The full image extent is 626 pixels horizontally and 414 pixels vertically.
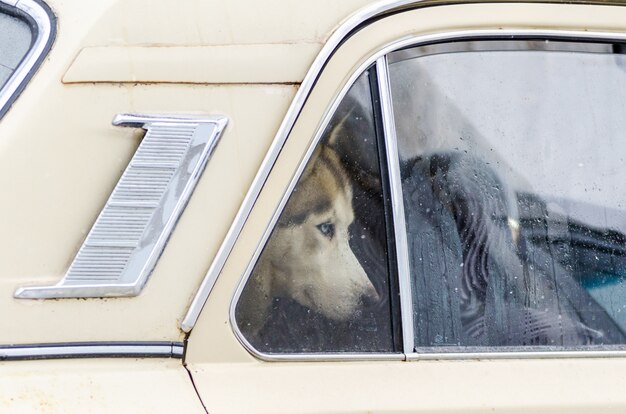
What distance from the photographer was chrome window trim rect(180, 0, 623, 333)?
1636 mm

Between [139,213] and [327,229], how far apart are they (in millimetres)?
352

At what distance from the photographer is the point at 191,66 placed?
170cm

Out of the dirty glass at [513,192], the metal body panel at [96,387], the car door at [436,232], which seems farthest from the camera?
the dirty glass at [513,192]

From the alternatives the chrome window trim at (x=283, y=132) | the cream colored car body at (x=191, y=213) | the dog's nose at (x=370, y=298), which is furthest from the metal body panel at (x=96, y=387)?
the dog's nose at (x=370, y=298)

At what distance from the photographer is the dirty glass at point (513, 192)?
1.77 m

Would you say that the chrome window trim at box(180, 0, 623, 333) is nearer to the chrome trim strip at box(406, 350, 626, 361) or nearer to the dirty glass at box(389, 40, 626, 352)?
the dirty glass at box(389, 40, 626, 352)

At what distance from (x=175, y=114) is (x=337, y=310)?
47cm

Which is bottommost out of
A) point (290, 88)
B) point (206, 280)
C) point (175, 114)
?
point (206, 280)

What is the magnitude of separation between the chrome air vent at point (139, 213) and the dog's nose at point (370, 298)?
382 millimetres

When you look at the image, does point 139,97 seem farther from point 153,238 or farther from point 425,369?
point 425,369

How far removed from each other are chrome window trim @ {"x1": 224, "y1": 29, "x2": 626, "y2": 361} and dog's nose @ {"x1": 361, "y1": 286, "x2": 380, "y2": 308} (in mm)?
61

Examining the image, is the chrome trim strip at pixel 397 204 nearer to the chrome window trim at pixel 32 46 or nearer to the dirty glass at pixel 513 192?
the dirty glass at pixel 513 192

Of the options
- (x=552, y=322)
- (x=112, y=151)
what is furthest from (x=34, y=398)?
(x=552, y=322)

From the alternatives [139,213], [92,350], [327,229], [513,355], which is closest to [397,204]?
[327,229]
